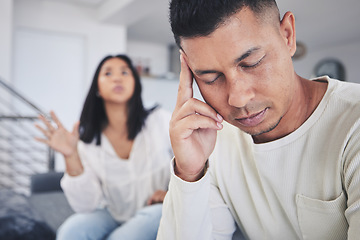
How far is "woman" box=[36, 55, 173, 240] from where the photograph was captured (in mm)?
1522

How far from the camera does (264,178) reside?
839 millimetres

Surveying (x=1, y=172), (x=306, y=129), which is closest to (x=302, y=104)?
(x=306, y=129)

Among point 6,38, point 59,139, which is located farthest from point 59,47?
point 59,139

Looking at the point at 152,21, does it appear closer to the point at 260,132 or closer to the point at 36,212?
the point at 36,212

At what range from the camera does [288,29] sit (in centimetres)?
77

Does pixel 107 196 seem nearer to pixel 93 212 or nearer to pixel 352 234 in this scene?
pixel 93 212

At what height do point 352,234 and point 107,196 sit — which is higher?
point 352,234

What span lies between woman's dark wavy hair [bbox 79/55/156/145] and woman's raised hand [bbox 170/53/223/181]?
3.13 feet

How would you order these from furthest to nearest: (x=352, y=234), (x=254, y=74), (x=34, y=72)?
1. (x=34, y=72)
2. (x=254, y=74)
3. (x=352, y=234)

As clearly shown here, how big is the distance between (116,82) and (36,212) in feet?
2.96

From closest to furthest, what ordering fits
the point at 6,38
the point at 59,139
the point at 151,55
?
the point at 59,139, the point at 6,38, the point at 151,55

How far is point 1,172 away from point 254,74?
452cm

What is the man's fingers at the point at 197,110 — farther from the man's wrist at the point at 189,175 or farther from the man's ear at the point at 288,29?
the man's ear at the point at 288,29

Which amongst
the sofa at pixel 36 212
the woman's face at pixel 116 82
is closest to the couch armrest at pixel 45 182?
the sofa at pixel 36 212
